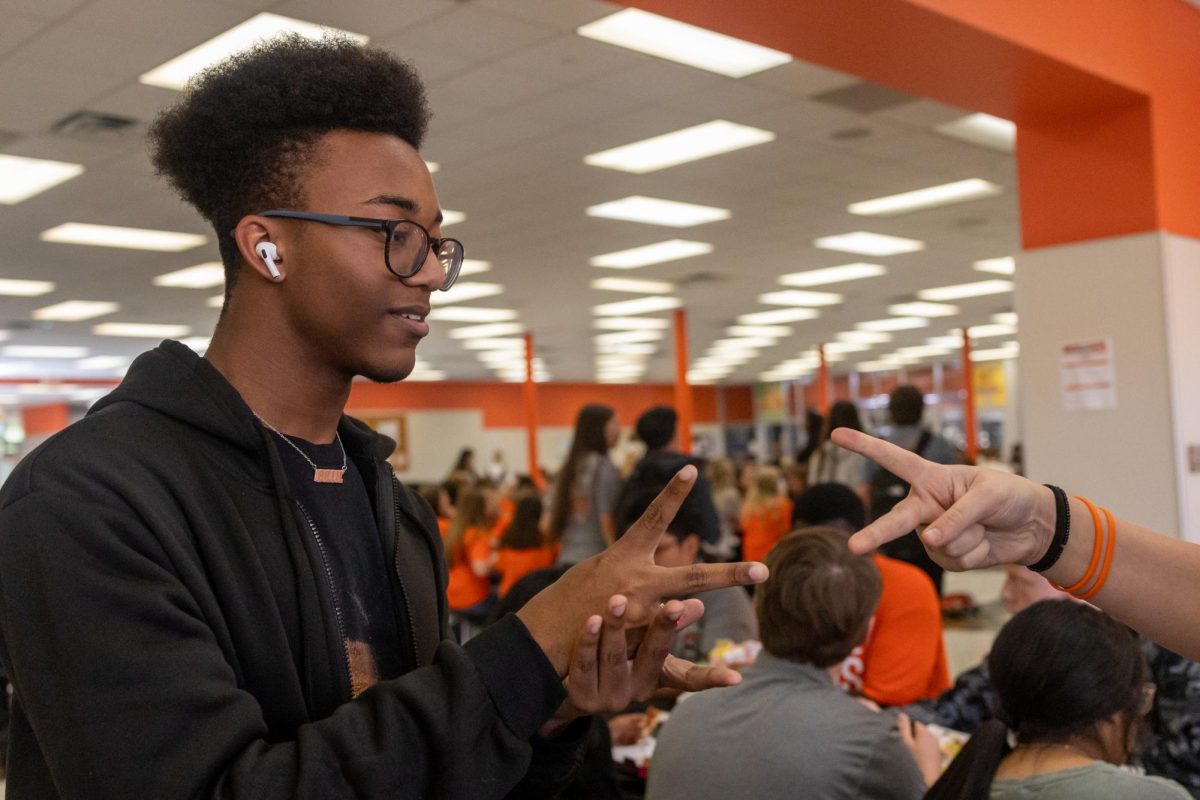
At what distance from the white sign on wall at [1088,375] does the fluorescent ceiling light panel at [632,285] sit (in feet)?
22.6

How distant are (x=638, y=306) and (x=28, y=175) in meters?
7.84

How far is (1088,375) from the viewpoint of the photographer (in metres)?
4.52

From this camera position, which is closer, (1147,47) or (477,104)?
(1147,47)

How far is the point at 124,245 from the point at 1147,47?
23.0 feet

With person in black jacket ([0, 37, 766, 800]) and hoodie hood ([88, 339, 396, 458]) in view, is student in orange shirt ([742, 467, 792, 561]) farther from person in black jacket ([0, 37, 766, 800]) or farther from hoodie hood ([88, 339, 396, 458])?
hoodie hood ([88, 339, 396, 458])

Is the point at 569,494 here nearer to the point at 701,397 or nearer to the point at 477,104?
the point at 477,104

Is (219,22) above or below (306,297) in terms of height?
above

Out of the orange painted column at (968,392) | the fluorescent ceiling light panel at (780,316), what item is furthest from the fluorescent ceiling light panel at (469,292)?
the orange painted column at (968,392)

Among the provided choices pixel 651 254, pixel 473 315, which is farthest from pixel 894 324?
pixel 651 254

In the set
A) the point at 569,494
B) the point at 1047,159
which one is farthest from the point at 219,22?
the point at 1047,159

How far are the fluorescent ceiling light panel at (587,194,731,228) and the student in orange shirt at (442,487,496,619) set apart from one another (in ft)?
8.28

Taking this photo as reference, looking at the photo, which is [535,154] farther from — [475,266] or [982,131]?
[475,266]

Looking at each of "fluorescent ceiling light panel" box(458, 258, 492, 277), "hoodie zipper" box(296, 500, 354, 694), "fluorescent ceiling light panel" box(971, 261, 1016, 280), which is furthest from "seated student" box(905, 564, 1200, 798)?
"fluorescent ceiling light panel" box(971, 261, 1016, 280)

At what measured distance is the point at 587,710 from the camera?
3.39 feet
